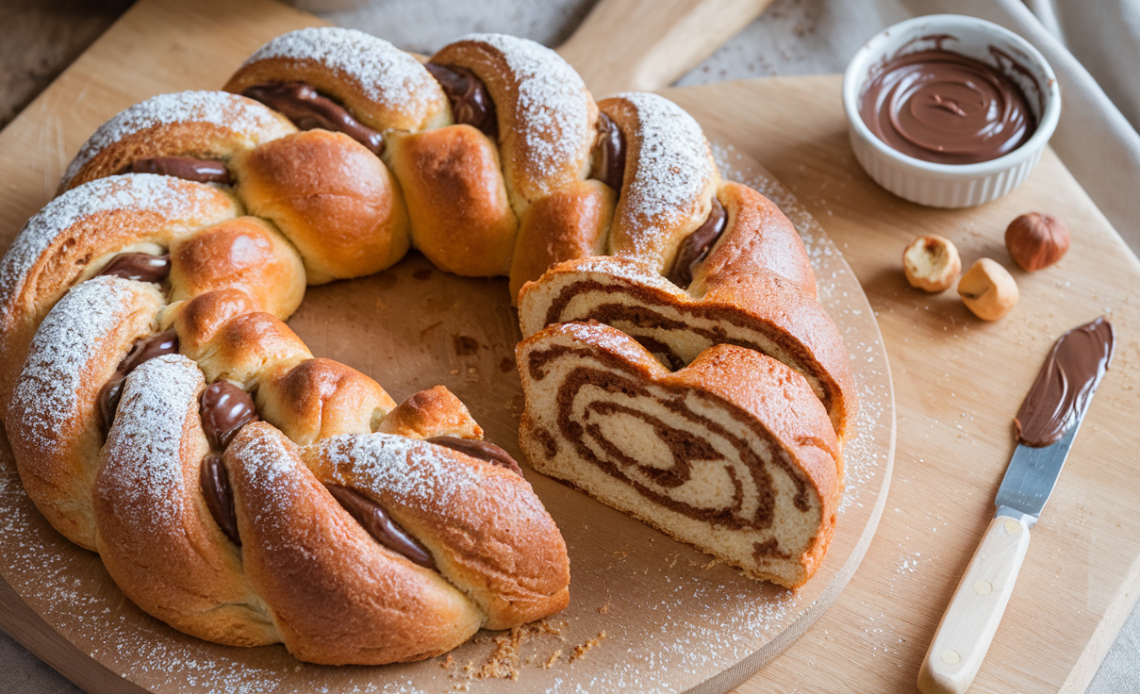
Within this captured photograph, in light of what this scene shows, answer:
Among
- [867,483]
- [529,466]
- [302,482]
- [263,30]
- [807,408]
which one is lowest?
[867,483]

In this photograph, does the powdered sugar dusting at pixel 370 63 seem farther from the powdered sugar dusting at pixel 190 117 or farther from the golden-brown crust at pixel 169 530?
the golden-brown crust at pixel 169 530

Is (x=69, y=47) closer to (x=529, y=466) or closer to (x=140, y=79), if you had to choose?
(x=140, y=79)

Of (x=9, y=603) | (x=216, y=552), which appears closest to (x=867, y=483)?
(x=216, y=552)

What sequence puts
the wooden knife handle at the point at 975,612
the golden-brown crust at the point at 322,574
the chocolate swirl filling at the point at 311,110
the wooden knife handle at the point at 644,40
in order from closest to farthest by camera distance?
1. the golden-brown crust at the point at 322,574
2. the wooden knife handle at the point at 975,612
3. the chocolate swirl filling at the point at 311,110
4. the wooden knife handle at the point at 644,40

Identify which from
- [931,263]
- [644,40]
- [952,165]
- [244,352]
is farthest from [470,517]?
[644,40]

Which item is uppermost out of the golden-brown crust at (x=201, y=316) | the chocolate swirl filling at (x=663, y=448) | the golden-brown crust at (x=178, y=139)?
the golden-brown crust at (x=178, y=139)

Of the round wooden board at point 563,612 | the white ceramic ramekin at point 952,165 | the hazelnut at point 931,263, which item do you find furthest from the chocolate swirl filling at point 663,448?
the white ceramic ramekin at point 952,165
